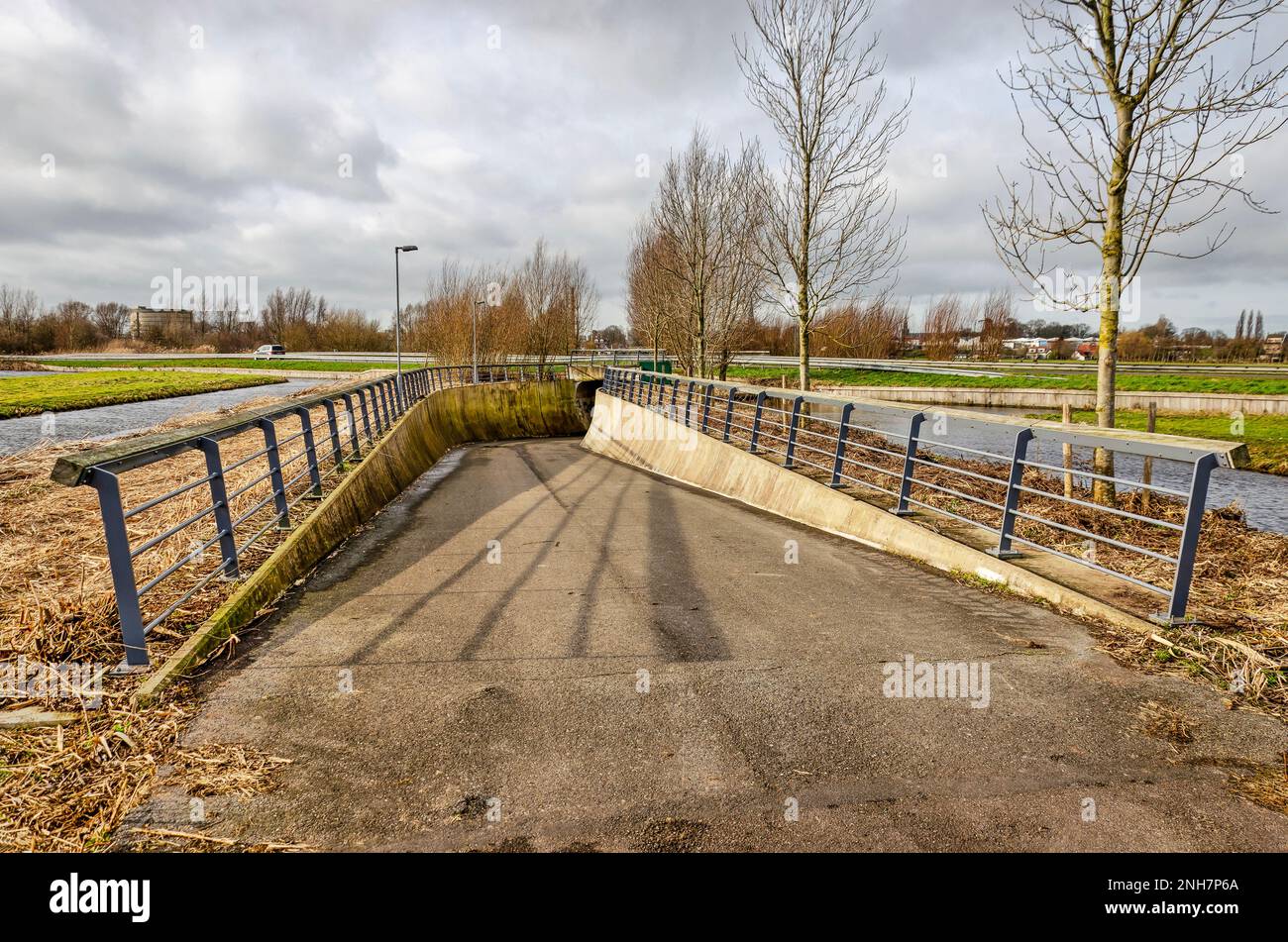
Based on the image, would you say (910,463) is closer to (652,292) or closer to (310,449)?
(310,449)

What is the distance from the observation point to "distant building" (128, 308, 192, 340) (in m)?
126

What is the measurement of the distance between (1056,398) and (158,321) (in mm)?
145214

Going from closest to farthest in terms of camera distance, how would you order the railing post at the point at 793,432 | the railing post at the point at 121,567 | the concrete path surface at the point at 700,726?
the concrete path surface at the point at 700,726 < the railing post at the point at 121,567 < the railing post at the point at 793,432

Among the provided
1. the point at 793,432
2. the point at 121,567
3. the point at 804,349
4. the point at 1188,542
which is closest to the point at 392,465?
the point at 793,432

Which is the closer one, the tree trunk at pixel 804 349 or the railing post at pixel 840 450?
the railing post at pixel 840 450

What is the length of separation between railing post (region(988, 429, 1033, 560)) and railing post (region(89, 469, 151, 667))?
22.7ft

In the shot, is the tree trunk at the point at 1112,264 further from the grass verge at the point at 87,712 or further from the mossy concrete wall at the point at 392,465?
the grass verge at the point at 87,712

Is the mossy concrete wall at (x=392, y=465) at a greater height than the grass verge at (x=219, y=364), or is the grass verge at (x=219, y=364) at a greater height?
the grass verge at (x=219, y=364)

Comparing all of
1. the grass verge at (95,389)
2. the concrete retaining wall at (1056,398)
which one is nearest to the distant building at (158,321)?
the grass verge at (95,389)

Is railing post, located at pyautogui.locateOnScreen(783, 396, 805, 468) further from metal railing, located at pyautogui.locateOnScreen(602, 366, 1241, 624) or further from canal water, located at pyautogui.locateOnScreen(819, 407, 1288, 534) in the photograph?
canal water, located at pyautogui.locateOnScreen(819, 407, 1288, 534)

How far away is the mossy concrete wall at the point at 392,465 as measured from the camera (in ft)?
18.1

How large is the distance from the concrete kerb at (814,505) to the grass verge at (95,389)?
94.0ft

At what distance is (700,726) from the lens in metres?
4.19

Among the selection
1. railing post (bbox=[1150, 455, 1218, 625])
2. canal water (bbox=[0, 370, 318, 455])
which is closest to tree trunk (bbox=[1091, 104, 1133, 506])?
railing post (bbox=[1150, 455, 1218, 625])
